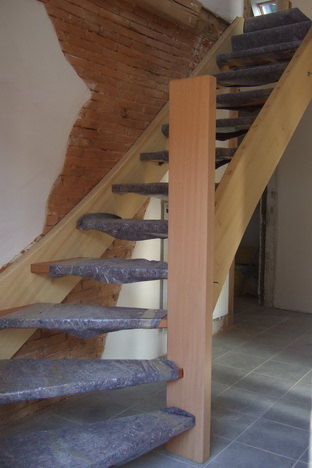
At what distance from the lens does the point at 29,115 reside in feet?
8.89

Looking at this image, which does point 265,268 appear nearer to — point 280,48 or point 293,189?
point 293,189

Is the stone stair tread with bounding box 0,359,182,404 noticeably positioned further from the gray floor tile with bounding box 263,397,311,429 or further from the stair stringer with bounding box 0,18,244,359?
the gray floor tile with bounding box 263,397,311,429

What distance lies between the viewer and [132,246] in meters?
3.60

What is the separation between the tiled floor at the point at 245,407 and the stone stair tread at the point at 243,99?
1968mm

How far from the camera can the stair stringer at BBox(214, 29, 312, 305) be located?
2514 mm

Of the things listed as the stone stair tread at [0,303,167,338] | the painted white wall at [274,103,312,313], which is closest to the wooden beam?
the painted white wall at [274,103,312,313]

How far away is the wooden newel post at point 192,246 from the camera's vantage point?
2.22 m

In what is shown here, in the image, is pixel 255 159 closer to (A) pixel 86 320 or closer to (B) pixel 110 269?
(B) pixel 110 269

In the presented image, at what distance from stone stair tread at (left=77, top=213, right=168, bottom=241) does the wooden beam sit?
1596 millimetres

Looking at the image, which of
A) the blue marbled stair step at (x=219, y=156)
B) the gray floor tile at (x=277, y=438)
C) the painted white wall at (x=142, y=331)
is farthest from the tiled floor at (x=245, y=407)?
the blue marbled stair step at (x=219, y=156)

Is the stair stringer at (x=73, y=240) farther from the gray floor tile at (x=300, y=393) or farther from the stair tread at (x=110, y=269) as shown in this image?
the gray floor tile at (x=300, y=393)

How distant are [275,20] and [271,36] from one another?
287 mm

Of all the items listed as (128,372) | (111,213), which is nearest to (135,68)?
(111,213)

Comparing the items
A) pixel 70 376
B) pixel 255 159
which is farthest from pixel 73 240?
pixel 255 159
